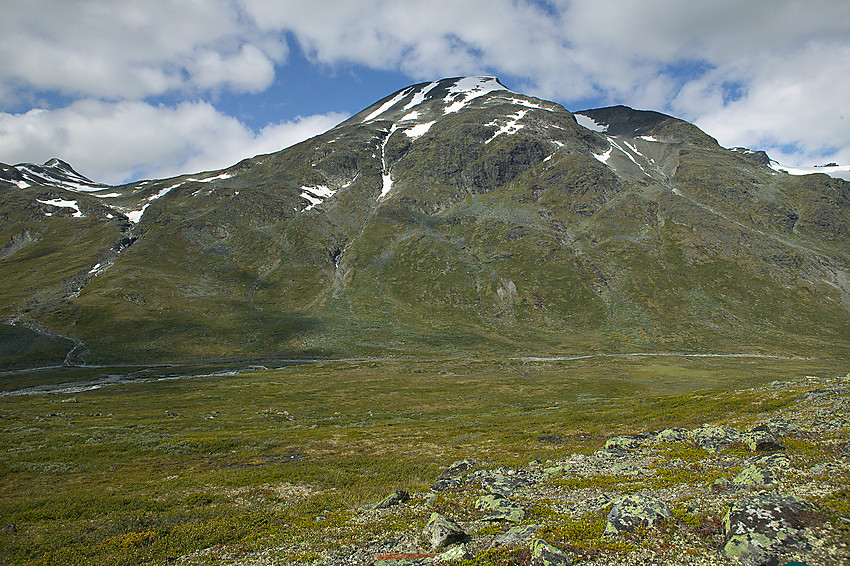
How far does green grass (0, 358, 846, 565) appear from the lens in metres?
20.1

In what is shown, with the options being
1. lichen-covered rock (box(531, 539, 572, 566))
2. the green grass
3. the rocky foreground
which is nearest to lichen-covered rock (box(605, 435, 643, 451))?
the rocky foreground

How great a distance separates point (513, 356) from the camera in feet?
474

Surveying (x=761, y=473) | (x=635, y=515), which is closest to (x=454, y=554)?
(x=635, y=515)

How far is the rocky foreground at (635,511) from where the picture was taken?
41.8ft

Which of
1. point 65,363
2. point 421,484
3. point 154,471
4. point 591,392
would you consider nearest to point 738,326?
point 591,392

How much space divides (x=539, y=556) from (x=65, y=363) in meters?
168

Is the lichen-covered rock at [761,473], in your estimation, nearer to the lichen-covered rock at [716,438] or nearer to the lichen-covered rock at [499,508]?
the lichen-covered rock at [716,438]

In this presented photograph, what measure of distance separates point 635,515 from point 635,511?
310mm

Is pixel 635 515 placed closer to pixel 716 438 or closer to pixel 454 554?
pixel 454 554

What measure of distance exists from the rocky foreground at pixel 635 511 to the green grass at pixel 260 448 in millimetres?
1145

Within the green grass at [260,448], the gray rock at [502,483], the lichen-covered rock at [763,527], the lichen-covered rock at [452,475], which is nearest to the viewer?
the lichen-covered rock at [763,527]

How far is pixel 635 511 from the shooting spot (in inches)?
596

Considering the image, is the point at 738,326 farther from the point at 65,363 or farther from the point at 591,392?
the point at 65,363

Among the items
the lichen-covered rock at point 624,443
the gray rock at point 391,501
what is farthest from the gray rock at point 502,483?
the lichen-covered rock at point 624,443
